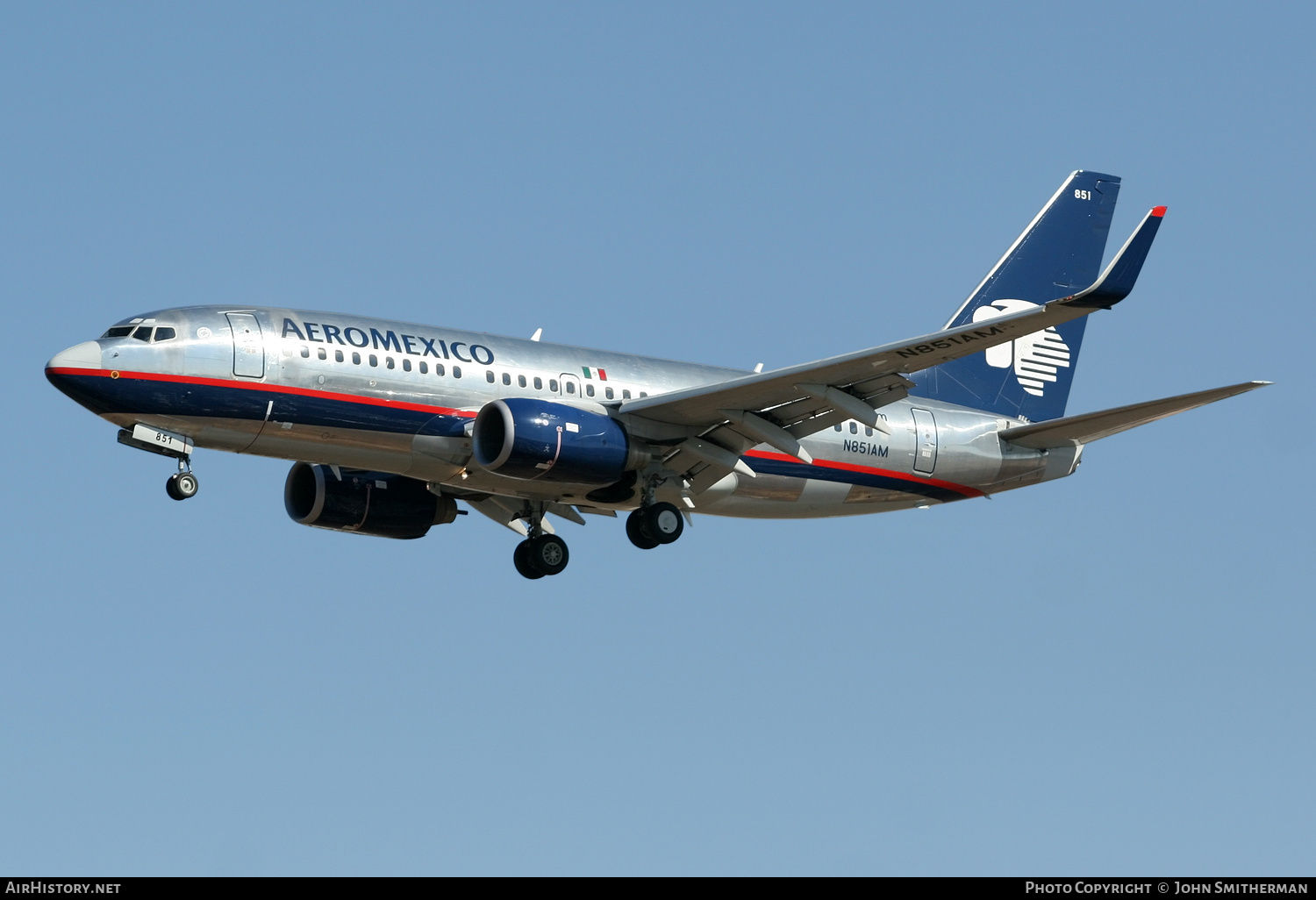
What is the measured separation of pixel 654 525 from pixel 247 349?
353 inches

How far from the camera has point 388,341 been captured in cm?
3566

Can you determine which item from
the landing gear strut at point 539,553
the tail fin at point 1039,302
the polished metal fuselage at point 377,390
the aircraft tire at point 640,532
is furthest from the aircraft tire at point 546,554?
the tail fin at point 1039,302

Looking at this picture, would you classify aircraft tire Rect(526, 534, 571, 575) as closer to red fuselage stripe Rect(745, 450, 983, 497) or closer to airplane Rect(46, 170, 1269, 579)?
airplane Rect(46, 170, 1269, 579)

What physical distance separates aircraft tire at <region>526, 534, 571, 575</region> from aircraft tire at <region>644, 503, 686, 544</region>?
368cm

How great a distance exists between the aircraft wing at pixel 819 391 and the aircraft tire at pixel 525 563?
15.0 feet

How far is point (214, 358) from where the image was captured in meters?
34.3

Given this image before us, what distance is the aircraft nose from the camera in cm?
3353

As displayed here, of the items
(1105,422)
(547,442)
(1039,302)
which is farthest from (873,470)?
(547,442)

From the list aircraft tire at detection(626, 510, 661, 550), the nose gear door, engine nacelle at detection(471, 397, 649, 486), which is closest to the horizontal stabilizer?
aircraft tire at detection(626, 510, 661, 550)

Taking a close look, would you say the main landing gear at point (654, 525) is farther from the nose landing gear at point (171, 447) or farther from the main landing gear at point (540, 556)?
the nose landing gear at point (171, 447)

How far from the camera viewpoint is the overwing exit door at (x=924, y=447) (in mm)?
40969

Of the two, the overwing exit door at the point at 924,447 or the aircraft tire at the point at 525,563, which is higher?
the overwing exit door at the point at 924,447

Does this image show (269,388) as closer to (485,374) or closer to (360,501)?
(485,374)
